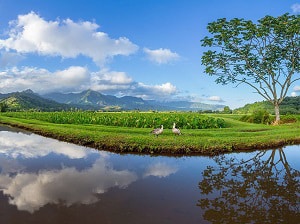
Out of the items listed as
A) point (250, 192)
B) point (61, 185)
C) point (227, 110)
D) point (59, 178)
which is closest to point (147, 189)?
point (61, 185)

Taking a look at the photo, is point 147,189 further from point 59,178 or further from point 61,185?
point 59,178

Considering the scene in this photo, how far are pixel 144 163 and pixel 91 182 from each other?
4.81 m

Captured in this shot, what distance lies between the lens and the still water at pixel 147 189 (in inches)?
369

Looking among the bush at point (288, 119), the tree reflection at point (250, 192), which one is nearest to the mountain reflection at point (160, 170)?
the tree reflection at point (250, 192)

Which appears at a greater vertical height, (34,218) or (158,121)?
(158,121)

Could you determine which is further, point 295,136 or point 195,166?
point 295,136

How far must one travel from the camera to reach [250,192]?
38.7 feet

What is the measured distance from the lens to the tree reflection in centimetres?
941

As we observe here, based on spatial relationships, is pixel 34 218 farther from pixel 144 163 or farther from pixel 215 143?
pixel 215 143

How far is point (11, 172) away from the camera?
48.5 ft

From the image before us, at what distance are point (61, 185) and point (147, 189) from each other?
361cm

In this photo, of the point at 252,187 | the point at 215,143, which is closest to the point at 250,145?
Answer: the point at 215,143

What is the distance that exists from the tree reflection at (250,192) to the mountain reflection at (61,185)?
3841 mm

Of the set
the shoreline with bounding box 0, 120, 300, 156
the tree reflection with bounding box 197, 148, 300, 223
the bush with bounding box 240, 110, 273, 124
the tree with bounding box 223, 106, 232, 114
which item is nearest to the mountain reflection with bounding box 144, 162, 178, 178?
the tree reflection with bounding box 197, 148, 300, 223
